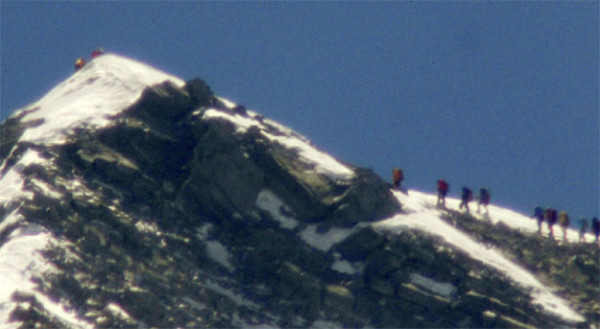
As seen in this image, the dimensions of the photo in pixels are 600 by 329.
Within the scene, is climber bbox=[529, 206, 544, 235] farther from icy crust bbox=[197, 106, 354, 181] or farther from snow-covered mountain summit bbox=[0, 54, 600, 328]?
icy crust bbox=[197, 106, 354, 181]

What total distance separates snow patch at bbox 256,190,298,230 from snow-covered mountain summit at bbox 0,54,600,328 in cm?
10

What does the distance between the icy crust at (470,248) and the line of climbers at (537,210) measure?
84.8 inches

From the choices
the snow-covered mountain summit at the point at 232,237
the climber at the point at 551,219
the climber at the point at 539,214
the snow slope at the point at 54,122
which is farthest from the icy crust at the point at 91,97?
the climber at the point at 551,219

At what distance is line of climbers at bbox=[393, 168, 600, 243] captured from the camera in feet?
241

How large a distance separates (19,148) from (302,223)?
57.6 feet

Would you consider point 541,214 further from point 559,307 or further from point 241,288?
point 241,288

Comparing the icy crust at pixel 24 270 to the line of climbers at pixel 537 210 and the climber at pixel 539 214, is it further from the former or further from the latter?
the climber at pixel 539 214

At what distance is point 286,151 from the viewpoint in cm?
7312

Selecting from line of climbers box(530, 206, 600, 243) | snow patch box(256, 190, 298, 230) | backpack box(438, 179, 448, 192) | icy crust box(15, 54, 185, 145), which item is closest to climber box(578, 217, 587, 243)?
line of climbers box(530, 206, 600, 243)

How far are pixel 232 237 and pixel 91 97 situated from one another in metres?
14.8

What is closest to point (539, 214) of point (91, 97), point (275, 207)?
point (275, 207)

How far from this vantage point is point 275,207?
70312 mm

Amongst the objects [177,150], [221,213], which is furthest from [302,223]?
[177,150]

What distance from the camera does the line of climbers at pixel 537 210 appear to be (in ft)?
241
